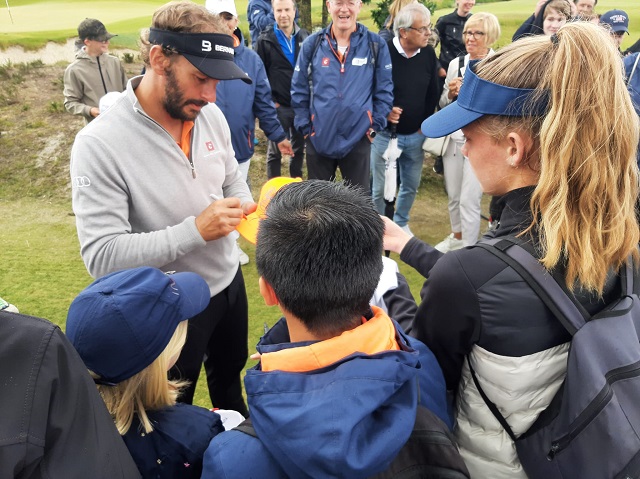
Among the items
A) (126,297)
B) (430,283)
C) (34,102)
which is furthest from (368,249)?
(34,102)

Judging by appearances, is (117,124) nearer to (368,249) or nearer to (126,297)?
(126,297)

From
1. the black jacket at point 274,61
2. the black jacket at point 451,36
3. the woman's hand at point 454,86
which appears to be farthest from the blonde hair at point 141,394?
the black jacket at point 451,36

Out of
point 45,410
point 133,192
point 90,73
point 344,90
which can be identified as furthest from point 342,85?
point 45,410

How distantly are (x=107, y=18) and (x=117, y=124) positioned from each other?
11329mm

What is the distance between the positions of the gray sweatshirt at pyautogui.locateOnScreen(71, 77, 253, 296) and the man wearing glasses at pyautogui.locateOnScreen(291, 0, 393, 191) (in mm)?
2341

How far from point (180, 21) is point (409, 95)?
3.06 metres

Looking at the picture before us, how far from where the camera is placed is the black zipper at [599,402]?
44.8 inches

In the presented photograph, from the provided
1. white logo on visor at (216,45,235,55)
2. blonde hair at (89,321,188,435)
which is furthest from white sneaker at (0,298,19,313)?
white logo on visor at (216,45,235,55)

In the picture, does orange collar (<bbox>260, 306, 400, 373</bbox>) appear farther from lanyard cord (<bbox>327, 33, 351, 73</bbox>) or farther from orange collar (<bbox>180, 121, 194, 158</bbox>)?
lanyard cord (<bbox>327, 33, 351, 73</bbox>)

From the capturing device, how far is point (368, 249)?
46.0 inches

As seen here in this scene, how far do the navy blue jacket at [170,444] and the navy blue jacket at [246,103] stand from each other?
3096mm

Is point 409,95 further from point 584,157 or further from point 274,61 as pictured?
point 584,157

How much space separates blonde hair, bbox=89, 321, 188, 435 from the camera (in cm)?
133

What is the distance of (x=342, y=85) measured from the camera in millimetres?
4176
